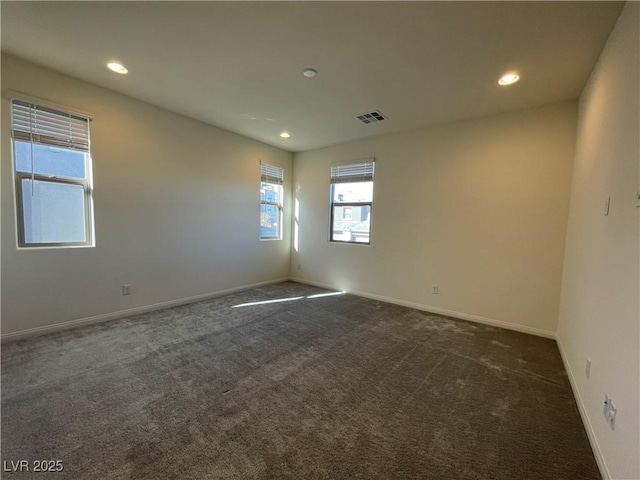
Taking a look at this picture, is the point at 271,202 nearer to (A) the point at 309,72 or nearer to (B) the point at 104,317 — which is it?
(A) the point at 309,72

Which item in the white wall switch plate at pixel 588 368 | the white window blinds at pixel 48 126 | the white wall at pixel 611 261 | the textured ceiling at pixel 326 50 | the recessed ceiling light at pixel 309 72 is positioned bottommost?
the white wall switch plate at pixel 588 368

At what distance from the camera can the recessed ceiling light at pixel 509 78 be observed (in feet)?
7.96

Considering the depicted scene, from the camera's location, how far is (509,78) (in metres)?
2.49

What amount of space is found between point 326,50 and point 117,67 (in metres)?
2.07

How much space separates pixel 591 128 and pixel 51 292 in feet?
17.9

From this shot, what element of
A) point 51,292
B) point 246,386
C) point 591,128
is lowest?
point 246,386

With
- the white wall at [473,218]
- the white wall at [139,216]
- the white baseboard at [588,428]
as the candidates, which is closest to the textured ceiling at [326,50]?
the white wall at [139,216]

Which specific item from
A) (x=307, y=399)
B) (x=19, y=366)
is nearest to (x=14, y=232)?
(x=19, y=366)

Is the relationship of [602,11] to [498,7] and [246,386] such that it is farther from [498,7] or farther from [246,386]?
[246,386]

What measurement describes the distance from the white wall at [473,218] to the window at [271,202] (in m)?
1.23

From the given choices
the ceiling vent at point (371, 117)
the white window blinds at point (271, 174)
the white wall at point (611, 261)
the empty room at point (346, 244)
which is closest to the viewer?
the white wall at point (611, 261)

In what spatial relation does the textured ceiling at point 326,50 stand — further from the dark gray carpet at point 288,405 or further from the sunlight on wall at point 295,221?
the dark gray carpet at point 288,405

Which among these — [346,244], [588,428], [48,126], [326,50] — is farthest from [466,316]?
[48,126]

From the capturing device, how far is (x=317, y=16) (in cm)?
182
